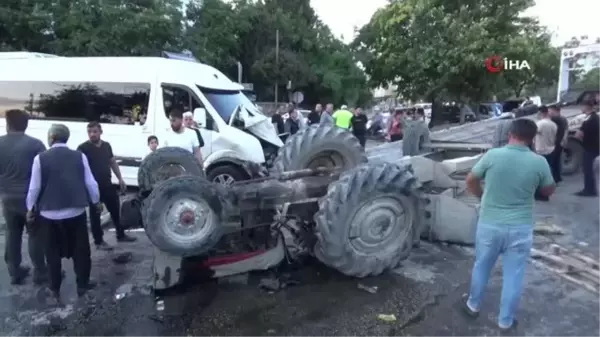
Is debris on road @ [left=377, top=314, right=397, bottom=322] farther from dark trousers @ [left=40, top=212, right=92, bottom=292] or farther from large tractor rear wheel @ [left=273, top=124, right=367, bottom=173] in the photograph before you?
dark trousers @ [left=40, top=212, right=92, bottom=292]

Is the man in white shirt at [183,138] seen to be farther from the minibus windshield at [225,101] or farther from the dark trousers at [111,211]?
the minibus windshield at [225,101]

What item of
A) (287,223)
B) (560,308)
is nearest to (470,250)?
(560,308)

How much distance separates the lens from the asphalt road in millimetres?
4113

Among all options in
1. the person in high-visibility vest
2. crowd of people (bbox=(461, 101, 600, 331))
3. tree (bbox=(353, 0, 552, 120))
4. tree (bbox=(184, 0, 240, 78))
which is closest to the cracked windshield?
crowd of people (bbox=(461, 101, 600, 331))

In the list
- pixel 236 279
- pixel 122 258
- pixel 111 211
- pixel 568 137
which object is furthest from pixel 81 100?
pixel 568 137

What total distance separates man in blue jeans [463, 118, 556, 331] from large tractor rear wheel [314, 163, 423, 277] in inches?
40.6

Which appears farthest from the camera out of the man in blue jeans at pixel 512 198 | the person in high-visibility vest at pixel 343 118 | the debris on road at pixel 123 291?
the person in high-visibility vest at pixel 343 118

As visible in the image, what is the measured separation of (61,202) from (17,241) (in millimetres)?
1071

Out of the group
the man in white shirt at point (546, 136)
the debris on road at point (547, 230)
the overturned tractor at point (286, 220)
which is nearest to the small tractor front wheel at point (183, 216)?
the overturned tractor at point (286, 220)

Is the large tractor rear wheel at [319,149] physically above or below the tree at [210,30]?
below

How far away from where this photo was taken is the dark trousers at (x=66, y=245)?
15.4ft

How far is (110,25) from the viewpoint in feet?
58.6

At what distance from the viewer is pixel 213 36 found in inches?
930

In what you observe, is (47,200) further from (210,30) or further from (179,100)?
(210,30)
